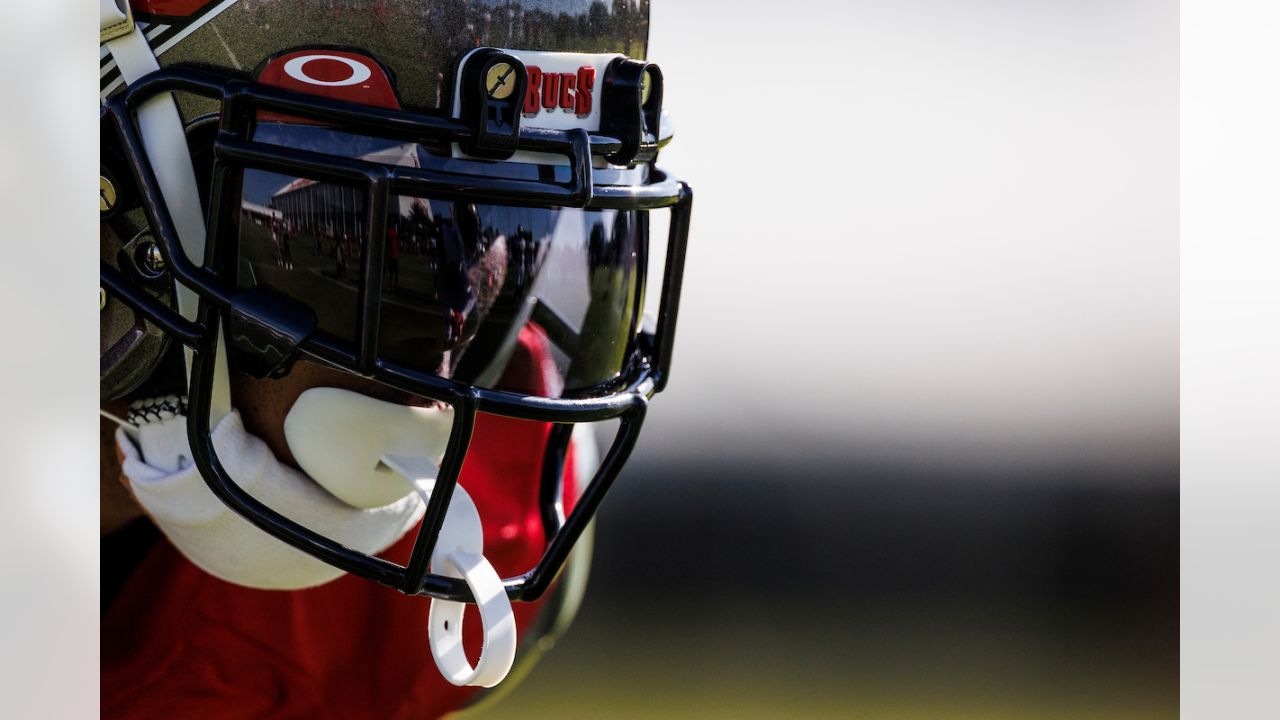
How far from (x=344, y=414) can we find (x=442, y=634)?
0.51 feet

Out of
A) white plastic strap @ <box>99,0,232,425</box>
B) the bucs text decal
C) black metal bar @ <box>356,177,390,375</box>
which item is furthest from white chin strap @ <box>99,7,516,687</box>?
the bucs text decal

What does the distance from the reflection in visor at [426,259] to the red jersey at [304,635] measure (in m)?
0.31

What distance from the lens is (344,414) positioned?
0.69m

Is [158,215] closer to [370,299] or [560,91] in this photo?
[370,299]

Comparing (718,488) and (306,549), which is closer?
(306,549)

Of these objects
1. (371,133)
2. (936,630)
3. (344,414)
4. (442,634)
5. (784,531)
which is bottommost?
(936,630)

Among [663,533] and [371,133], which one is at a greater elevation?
[371,133]

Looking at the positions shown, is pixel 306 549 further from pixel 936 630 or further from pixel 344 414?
pixel 936 630

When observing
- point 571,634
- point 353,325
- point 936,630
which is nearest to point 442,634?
point 353,325

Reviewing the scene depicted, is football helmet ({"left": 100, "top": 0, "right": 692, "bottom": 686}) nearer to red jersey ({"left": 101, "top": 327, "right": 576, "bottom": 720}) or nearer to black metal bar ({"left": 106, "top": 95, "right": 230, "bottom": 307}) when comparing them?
black metal bar ({"left": 106, "top": 95, "right": 230, "bottom": 307})

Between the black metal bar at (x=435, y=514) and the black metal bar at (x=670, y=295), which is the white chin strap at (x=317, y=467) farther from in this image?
the black metal bar at (x=670, y=295)
